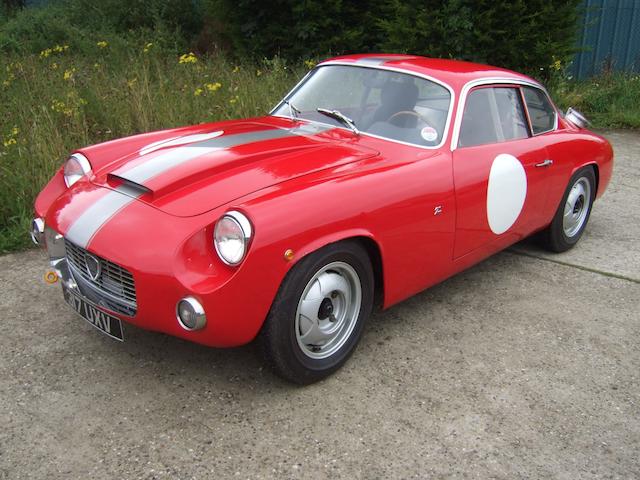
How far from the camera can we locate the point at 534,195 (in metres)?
3.90

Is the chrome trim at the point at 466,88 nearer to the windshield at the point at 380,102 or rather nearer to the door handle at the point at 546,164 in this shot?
the windshield at the point at 380,102

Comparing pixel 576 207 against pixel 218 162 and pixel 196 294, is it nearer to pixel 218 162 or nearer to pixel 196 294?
pixel 218 162

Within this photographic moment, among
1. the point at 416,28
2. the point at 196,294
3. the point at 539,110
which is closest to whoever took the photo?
the point at 196,294

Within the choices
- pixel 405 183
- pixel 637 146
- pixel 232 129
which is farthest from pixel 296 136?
pixel 637 146

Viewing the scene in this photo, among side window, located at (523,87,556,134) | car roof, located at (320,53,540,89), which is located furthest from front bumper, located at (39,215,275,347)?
side window, located at (523,87,556,134)

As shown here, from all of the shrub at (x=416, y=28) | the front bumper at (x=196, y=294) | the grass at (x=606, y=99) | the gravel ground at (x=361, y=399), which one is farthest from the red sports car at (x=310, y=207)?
the grass at (x=606, y=99)

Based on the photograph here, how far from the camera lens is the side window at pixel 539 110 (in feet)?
13.6

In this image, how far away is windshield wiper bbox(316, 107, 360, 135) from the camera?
139 inches

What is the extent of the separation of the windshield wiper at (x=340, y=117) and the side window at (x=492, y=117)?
1.95 feet

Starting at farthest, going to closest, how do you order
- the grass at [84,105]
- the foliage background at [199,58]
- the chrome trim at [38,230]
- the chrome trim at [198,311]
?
the foliage background at [199,58], the grass at [84,105], the chrome trim at [38,230], the chrome trim at [198,311]

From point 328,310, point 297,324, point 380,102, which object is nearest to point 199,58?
point 380,102

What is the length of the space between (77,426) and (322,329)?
3.60 ft

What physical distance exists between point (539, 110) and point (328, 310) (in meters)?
2.40

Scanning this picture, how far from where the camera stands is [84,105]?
5.86 m
